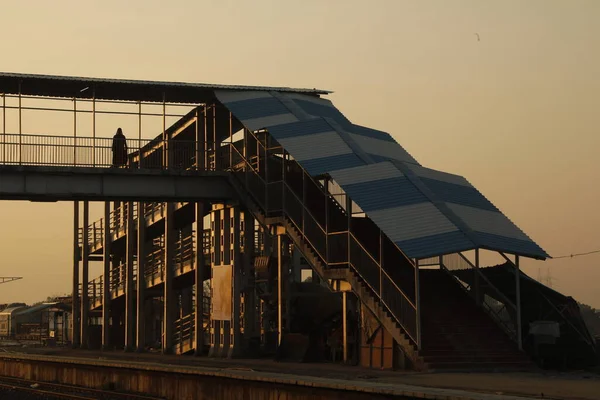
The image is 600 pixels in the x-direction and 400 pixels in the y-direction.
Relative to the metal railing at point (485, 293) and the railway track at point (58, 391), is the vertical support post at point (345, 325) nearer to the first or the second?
the metal railing at point (485, 293)

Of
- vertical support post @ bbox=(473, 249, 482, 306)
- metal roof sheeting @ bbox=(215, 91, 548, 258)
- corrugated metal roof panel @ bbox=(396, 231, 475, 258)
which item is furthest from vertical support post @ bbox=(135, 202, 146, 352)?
corrugated metal roof panel @ bbox=(396, 231, 475, 258)

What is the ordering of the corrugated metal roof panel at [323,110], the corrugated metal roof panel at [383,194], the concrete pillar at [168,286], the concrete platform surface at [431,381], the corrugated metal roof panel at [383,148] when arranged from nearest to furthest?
the concrete platform surface at [431,381] → the corrugated metal roof panel at [383,194] → the corrugated metal roof panel at [383,148] → the corrugated metal roof panel at [323,110] → the concrete pillar at [168,286]

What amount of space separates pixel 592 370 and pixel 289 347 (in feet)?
43.2

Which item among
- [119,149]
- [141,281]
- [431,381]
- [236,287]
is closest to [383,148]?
[236,287]

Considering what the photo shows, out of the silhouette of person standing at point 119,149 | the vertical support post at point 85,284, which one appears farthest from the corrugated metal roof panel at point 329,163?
the vertical support post at point 85,284

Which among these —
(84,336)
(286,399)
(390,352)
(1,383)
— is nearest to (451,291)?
(390,352)

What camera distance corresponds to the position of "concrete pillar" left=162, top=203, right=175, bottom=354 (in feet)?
196

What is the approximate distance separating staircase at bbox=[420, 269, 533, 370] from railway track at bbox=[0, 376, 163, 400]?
9.85 metres

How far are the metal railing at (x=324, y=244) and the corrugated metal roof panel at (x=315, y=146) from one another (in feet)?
Result: 6.92

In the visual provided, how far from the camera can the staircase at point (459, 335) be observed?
38.8 metres

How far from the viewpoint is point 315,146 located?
45969 mm

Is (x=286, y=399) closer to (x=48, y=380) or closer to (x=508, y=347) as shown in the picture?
(x=508, y=347)

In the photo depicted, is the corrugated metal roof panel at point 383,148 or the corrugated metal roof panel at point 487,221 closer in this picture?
the corrugated metal roof panel at point 487,221

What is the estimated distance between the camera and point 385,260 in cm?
4584
